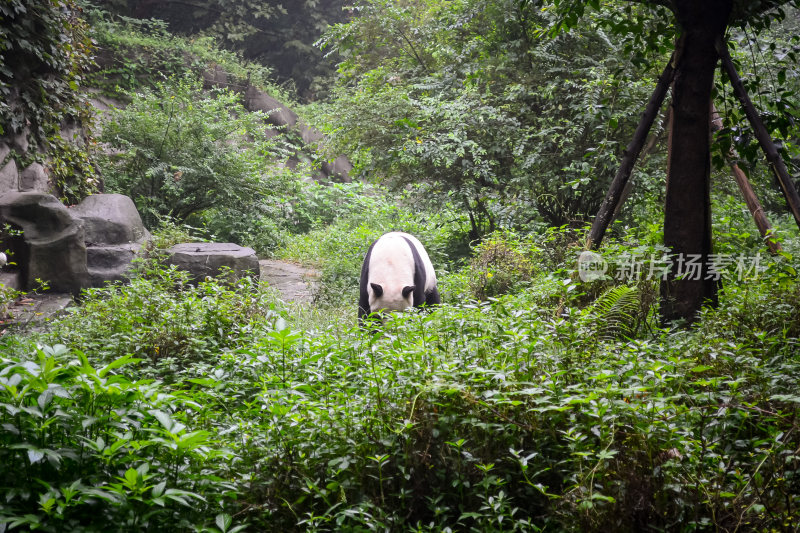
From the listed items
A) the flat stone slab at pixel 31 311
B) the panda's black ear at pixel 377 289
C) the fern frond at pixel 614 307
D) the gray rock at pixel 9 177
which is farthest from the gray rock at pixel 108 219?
the fern frond at pixel 614 307

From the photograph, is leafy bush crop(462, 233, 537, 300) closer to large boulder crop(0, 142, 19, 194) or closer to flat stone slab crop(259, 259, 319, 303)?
flat stone slab crop(259, 259, 319, 303)

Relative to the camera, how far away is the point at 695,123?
468cm

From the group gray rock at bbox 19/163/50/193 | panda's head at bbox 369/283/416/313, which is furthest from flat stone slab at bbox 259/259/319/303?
gray rock at bbox 19/163/50/193

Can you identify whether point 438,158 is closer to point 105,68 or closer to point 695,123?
point 695,123

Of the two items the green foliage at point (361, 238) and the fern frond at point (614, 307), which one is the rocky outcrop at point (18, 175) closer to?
the green foliage at point (361, 238)

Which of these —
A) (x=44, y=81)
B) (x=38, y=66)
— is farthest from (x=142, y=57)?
(x=44, y=81)

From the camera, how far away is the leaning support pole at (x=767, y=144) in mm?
4027

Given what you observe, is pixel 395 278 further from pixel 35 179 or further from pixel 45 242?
pixel 35 179

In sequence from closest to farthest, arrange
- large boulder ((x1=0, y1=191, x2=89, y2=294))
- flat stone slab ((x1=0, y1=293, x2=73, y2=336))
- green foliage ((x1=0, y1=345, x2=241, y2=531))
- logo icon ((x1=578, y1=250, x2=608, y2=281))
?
green foliage ((x1=0, y1=345, x2=241, y2=531)), logo icon ((x1=578, y1=250, x2=608, y2=281)), flat stone slab ((x1=0, y1=293, x2=73, y2=336)), large boulder ((x1=0, y1=191, x2=89, y2=294))

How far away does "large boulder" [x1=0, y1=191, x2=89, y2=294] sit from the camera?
8.02 meters

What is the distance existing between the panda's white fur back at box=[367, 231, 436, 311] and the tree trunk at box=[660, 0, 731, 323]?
108 inches

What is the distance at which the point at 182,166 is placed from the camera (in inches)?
477

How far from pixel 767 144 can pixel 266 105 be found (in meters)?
18.9

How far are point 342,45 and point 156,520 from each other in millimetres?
10990
